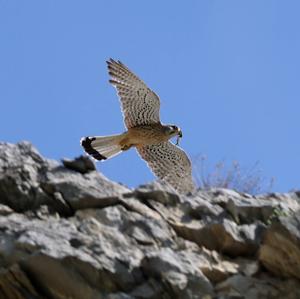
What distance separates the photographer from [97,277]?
22.0 feet

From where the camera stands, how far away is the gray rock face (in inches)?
265

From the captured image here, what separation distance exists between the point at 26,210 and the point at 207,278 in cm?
158

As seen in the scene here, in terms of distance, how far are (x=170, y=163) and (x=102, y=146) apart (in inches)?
36.7

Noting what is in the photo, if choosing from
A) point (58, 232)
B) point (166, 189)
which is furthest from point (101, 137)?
point (58, 232)

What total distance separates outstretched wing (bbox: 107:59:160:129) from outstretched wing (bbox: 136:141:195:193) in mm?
405

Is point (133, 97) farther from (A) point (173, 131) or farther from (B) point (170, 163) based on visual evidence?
(A) point (173, 131)

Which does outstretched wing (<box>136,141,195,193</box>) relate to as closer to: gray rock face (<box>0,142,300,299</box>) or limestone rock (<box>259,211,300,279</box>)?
gray rock face (<box>0,142,300,299</box>)

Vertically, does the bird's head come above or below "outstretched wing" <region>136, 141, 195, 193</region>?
above

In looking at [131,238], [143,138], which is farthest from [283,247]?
[143,138]

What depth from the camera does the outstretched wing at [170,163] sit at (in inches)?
456

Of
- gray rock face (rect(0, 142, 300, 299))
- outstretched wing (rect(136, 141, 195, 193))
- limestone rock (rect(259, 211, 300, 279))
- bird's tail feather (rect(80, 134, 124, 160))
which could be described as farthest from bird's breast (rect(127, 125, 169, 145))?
limestone rock (rect(259, 211, 300, 279))

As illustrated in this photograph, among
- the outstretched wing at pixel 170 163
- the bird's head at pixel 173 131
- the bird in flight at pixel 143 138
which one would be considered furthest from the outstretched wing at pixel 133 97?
the outstretched wing at pixel 170 163

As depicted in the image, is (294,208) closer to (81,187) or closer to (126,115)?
(81,187)

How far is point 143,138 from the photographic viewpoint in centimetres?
1263
